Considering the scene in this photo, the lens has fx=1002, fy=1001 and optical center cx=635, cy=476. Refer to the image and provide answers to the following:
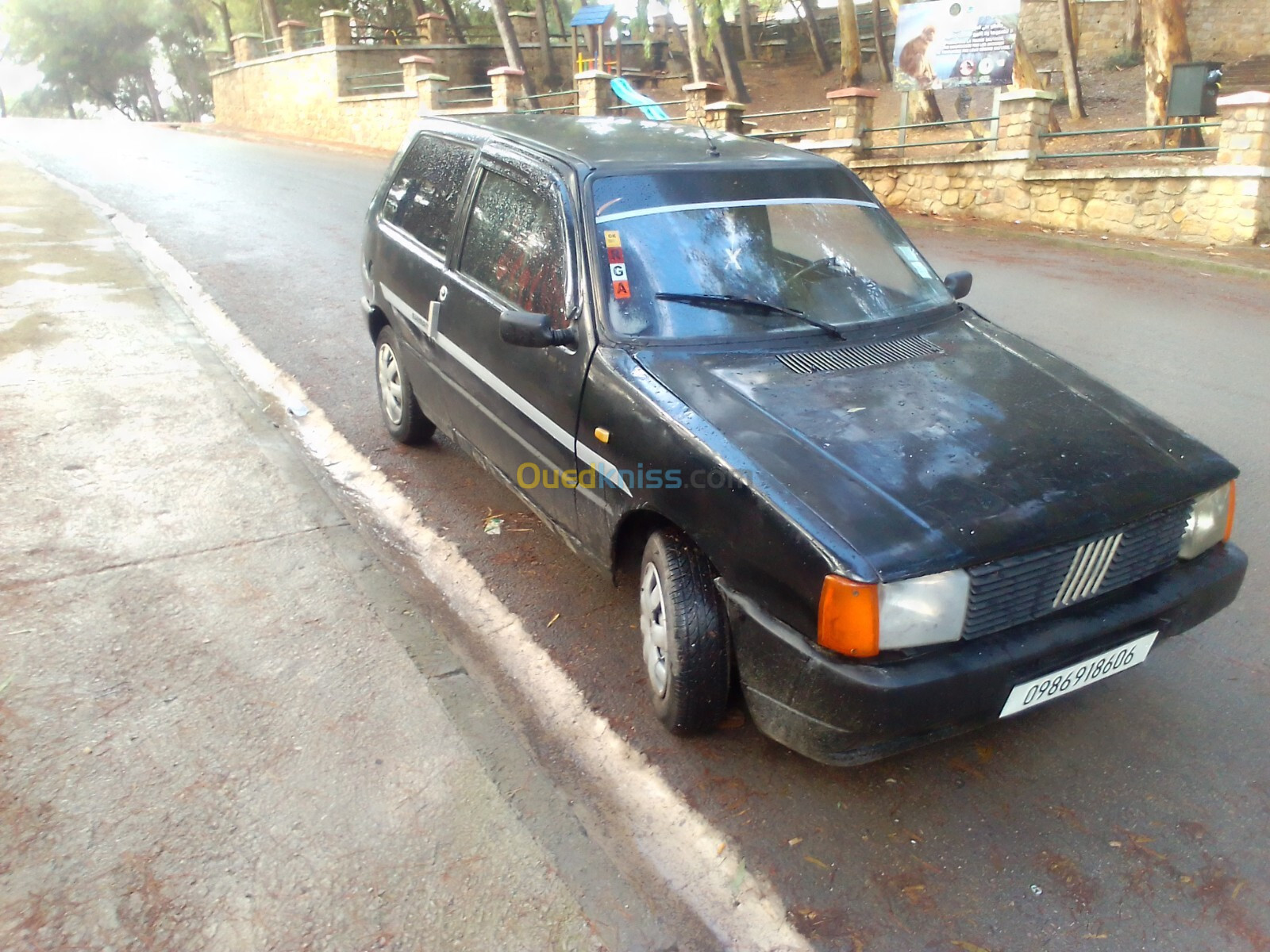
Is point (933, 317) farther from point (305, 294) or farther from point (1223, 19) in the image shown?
point (1223, 19)

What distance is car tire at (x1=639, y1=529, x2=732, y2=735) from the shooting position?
9.98 feet

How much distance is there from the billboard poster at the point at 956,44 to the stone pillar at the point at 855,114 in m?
0.68

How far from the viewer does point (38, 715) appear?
133 inches

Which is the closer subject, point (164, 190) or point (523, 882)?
point (523, 882)

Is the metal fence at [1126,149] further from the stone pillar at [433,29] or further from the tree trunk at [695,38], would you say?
the stone pillar at [433,29]

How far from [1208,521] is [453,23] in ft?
113

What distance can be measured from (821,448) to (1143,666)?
1.69 m

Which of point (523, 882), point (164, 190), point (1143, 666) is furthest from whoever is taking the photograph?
point (164, 190)

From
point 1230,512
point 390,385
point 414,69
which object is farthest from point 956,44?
point 414,69

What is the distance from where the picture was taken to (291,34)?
104ft

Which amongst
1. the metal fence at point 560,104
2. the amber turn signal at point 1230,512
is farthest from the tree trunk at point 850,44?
the amber turn signal at point 1230,512

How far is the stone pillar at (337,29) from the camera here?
28.8m

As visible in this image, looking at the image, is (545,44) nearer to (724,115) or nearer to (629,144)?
(724,115)

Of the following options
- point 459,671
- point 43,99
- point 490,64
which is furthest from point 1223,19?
point 43,99
